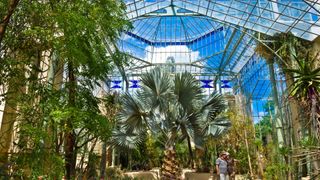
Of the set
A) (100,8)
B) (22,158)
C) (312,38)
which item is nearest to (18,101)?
(22,158)

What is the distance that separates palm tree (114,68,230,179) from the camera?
10095 millimetres

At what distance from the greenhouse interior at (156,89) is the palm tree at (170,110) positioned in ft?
0.12

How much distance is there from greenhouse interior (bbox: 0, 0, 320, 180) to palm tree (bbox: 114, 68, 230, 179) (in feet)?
0.12

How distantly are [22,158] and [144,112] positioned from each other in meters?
6.29

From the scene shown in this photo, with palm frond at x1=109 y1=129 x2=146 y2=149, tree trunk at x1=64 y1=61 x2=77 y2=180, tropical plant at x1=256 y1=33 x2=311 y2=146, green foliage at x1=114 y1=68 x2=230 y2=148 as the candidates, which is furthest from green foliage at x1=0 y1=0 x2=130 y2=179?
tropical plant at x1=256 y1=33 x2=311 y2=146

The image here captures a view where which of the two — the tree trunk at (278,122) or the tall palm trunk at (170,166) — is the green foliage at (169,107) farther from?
the tree trunk at (278,122)

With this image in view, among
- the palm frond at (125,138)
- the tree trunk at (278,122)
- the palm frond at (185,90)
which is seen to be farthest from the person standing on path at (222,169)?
the tree trunk at (278,122)

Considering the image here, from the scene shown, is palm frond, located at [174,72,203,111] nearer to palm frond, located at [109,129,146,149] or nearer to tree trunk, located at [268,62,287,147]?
palm frond, located at [109,129,146,149]

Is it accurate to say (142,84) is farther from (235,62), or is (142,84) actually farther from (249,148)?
(235,62)

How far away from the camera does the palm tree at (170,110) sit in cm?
1010

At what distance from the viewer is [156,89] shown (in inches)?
405

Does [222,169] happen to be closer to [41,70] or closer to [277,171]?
[277,171]

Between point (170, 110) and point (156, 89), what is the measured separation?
0.89 metres

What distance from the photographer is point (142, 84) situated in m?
10.6
